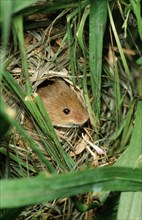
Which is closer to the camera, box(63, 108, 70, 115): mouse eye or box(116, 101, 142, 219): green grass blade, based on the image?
box(116, 101, 142, 219): green grass blade

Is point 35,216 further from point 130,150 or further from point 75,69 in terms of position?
point 75,69

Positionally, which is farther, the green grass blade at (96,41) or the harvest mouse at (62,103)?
the harvest mouse at (62,103)

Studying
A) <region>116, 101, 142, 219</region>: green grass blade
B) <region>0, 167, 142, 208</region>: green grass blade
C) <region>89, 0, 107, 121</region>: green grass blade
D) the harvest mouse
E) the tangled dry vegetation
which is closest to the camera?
<region>0, 167, 142, 208</region>: green grass blade

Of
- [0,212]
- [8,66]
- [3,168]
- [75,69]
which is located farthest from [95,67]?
[0,212]

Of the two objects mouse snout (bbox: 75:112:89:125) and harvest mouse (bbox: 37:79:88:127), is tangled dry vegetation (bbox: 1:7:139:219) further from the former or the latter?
harvest mouse (bbox: 37:79:88:127)

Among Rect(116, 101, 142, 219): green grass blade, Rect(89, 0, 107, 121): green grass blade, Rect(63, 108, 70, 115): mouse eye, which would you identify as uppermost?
Rect(89, 0, 107, 121): green grass blade

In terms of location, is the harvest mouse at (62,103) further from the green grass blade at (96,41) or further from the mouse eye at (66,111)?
the green grass blade at (96,41)

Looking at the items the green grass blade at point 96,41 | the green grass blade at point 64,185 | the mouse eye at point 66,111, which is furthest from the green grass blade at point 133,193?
the mouse eye at point 66,111

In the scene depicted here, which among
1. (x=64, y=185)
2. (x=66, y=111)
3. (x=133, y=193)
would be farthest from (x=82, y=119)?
(x=64, y=185)

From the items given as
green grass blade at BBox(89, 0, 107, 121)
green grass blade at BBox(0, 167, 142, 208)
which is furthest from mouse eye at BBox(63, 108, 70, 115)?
green grass blade at BBox(0, 167, 142, 208)
